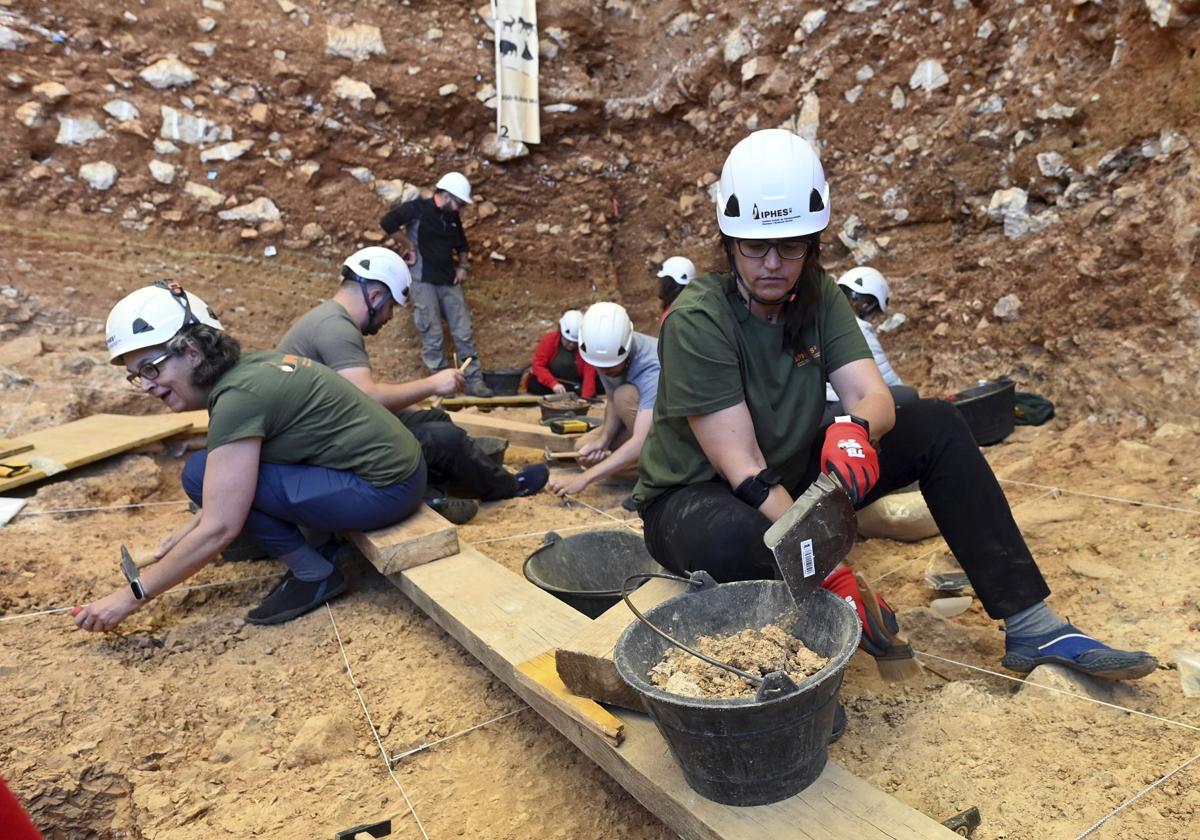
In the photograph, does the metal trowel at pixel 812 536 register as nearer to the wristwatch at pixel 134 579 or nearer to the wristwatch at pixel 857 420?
the wristwatch at pixel 857 420

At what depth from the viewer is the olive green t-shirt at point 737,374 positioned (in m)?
1.98

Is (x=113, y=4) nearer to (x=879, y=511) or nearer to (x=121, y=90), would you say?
(x=121, y=90)

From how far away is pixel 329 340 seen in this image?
12.3 ft

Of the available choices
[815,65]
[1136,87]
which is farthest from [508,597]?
[815,65]

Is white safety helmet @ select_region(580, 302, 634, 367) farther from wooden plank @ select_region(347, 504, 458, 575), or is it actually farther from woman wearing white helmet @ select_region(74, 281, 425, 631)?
wooden plank @ select_region(347, 504, 458, 575)

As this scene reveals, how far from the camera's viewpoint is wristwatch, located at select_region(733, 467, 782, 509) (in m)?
1.92

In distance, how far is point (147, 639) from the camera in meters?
2.78

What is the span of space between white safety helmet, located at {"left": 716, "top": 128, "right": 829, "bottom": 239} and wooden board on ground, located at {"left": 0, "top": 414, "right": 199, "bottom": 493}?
3.80 m

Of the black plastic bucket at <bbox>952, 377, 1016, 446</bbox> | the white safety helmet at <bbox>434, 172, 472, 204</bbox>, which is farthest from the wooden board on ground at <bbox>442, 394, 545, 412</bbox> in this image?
the black plastic bucket at <bbox>952, 377, 1016, 446</bbox>

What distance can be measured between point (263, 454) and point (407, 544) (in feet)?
2.12

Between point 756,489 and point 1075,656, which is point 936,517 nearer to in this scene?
point 1075,656

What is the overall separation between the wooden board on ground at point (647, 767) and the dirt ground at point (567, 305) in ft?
0.73

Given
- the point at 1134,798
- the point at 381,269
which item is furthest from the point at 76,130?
the point at 1134,798

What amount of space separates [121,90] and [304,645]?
21.8 feet
